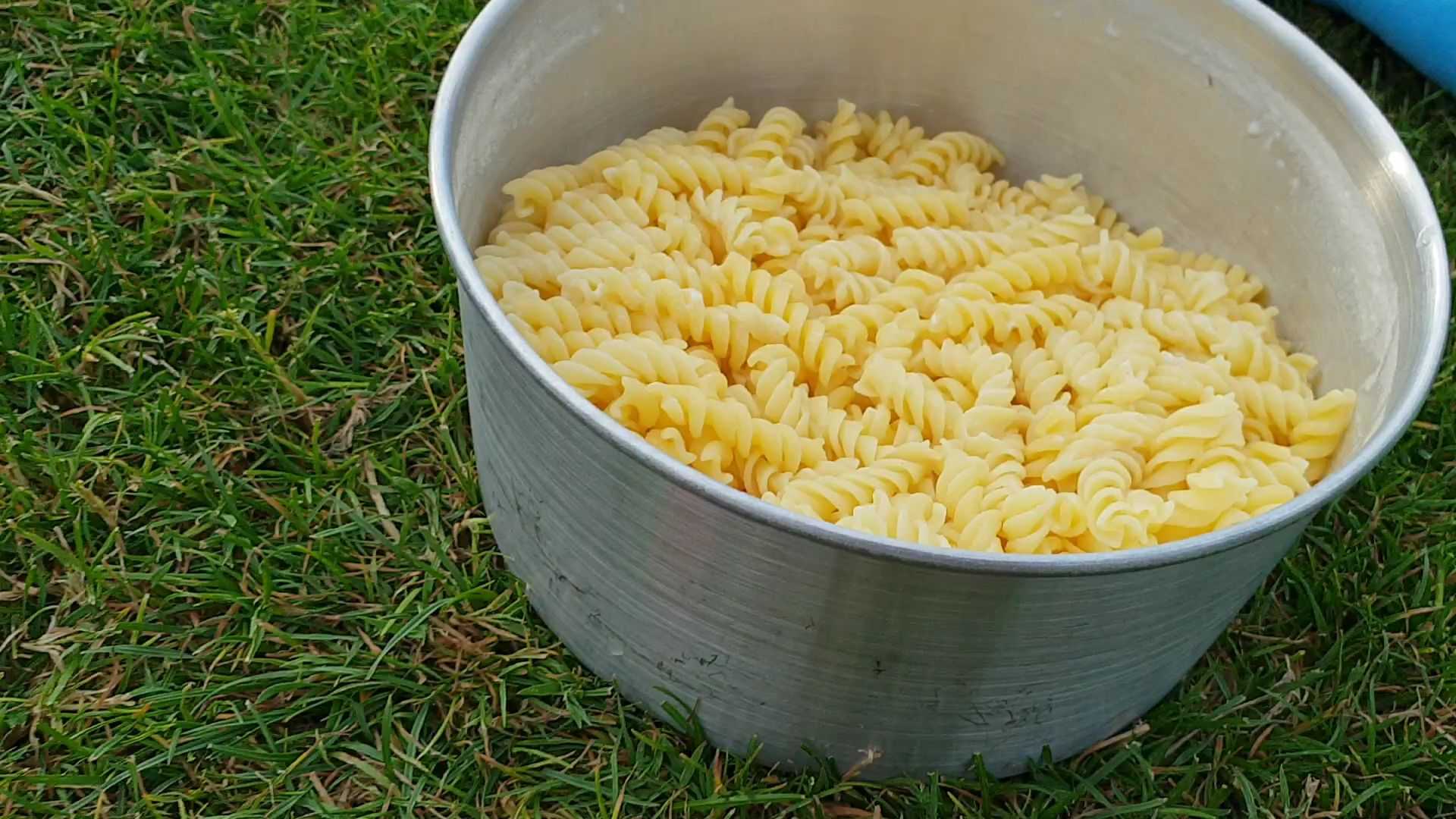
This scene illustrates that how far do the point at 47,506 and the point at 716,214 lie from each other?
94 centimetres

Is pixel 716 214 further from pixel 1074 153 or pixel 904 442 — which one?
pixel 1074 153

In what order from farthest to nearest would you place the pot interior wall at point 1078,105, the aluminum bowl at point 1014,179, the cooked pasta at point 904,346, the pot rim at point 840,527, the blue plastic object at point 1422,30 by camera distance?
the blue plastic object at point 1422,30 → the pot interior wall at point 1078,105 → the cooked pasta at point 904,346 → the aluminum bowl at point 1014,179 → the pot rim at point 840,527

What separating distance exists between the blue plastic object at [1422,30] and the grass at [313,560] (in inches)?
29.0

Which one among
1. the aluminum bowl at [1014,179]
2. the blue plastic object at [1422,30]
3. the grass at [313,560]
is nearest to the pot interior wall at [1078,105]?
the aluminum bowl at [1014,179]

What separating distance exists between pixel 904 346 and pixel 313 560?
0.80 metres

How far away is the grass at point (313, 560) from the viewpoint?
1515 mm

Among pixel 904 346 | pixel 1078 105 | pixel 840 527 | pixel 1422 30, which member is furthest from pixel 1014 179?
pixel 840 527

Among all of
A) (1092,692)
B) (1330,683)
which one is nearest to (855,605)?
(1092,692)

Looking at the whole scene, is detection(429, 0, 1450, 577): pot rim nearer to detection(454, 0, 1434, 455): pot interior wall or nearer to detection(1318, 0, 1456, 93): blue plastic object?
detection(454, 0, 1434, 455): pot interior wall

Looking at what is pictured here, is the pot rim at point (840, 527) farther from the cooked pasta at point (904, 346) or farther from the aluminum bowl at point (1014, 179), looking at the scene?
the cooked pasta at point (904, 346)

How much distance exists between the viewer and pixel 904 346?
5.50 ft

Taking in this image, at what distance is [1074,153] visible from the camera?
208 centimetres

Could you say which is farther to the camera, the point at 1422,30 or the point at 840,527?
the point at 1422,30

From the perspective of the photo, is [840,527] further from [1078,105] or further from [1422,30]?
[1422,30]
